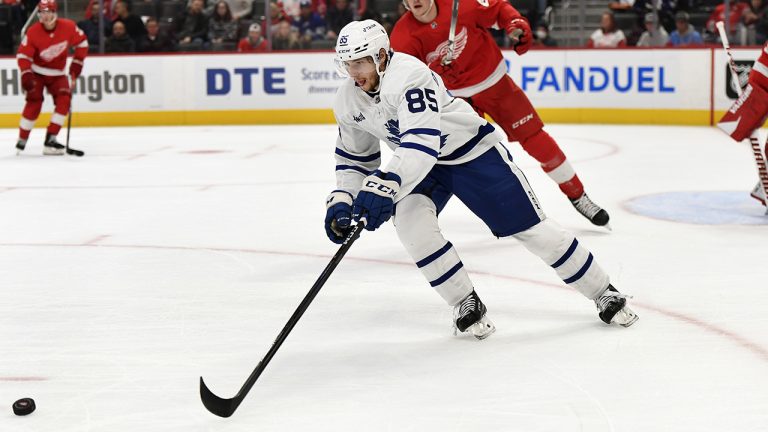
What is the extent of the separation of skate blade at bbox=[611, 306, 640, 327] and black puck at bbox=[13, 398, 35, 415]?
1542mm

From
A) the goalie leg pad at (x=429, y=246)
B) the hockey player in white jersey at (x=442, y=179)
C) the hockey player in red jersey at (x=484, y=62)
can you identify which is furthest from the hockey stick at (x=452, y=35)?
the goalie leg pad at (x=429, y=246)

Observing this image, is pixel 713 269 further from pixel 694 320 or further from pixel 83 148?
pixel 83 148

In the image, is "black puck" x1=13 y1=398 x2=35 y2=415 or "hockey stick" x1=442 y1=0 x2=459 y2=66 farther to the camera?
"hockey stick" x1=442 y1=0 x2=459 y2=66

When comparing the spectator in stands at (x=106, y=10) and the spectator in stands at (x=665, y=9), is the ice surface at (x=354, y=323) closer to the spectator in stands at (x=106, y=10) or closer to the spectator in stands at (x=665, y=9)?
the spectator in stands at (x=665, y=9)

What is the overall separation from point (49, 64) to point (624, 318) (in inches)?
257

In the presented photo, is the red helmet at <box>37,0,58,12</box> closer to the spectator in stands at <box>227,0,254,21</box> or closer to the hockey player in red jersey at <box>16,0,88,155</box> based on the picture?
the hockey player in red jersey at <box>16,0,88,155</box>

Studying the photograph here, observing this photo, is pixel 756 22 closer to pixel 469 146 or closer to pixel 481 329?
pixel 469 146

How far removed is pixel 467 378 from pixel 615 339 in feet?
1.74

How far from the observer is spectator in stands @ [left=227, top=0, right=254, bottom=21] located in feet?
34.8

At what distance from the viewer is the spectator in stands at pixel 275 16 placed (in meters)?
10.5

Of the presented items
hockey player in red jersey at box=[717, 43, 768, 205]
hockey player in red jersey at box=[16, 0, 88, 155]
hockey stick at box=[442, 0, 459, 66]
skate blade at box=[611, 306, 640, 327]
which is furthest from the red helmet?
skate blade at box=[611, 306, 640, 327]

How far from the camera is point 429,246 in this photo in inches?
111

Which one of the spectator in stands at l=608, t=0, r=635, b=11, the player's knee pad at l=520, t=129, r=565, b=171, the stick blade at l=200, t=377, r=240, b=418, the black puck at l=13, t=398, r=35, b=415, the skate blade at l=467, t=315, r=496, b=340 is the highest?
the spectator in stands at l=608, t=0, r=635, b=11

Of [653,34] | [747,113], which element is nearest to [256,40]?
[653,34]
